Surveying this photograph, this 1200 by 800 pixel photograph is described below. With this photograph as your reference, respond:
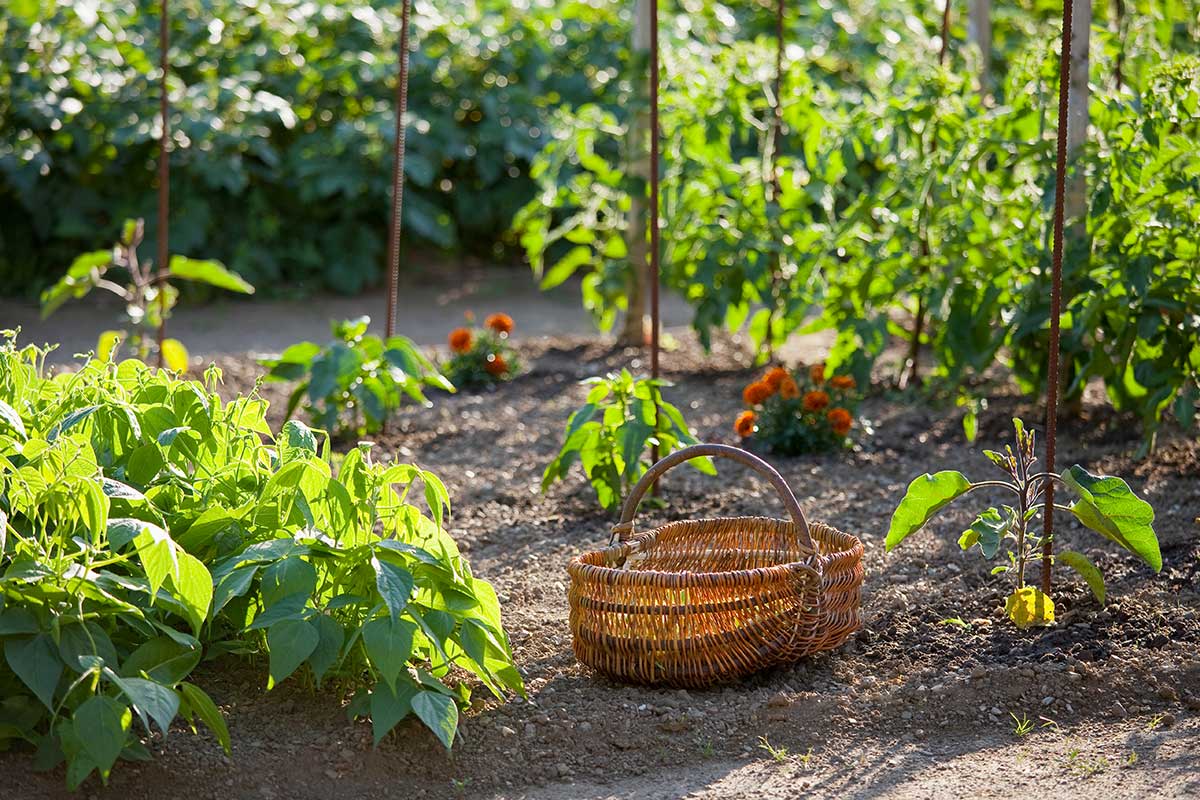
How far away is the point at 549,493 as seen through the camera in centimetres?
395

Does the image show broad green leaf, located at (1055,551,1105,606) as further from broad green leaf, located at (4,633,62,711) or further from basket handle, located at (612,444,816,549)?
broad green leaf, located at (4,633,62,711)

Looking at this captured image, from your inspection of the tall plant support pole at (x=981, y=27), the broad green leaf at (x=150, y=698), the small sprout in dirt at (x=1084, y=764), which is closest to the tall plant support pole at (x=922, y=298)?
the tall plant support pole at (x=981, y=27)

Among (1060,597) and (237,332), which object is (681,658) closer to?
(1060,597)

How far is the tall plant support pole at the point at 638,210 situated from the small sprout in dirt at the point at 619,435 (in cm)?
187

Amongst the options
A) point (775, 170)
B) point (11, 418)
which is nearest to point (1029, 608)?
point (11, 418)

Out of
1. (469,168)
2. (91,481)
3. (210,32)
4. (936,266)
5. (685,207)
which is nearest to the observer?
(91,481)

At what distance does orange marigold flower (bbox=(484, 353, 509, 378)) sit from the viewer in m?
5.25

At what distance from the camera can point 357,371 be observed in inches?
161

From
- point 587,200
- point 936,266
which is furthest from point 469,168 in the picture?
point 936,266

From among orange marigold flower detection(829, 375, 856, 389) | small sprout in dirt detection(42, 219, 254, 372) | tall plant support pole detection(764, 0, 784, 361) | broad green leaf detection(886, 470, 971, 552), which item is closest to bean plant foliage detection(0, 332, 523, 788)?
broad green leaf detection(886, 470, 971, 552)

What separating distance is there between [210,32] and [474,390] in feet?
10.7

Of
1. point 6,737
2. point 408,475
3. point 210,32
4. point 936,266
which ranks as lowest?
point 6,737

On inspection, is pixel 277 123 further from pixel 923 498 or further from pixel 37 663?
pixel 37 663

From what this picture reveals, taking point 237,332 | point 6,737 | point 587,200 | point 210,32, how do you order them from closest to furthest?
point 6,737 → point 587,200 → point 237,332 → point 210,32
